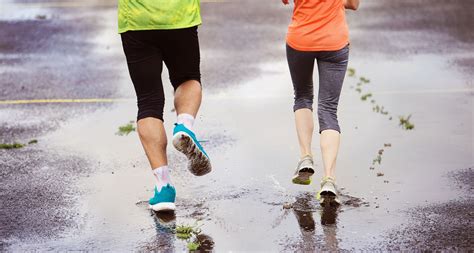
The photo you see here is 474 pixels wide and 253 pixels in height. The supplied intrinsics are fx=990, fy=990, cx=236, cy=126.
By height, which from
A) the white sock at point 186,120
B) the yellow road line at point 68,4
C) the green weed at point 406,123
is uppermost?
the white sock at point 186,120

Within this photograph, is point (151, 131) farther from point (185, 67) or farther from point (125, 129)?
point (125, 129)

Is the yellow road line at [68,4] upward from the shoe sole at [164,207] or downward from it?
downward

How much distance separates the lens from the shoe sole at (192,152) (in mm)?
6289

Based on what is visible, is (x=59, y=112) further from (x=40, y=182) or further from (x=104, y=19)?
(x=104, y=19)

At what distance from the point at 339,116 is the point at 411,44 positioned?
389cm

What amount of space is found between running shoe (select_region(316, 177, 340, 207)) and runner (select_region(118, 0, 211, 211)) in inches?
31.6

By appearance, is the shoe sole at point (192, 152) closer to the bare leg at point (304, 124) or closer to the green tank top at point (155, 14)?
the green tank top at point (155, 14)

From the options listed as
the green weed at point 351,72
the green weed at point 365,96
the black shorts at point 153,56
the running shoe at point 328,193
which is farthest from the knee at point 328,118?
the green weed at point 351,72

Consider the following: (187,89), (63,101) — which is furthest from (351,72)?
(187,89)

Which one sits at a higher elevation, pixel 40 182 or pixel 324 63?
Result: pixel 324 63

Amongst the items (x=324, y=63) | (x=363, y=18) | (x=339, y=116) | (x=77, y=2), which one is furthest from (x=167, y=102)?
(x=77, y=2)

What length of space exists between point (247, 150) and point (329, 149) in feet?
5.06

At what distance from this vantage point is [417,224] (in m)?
6.31

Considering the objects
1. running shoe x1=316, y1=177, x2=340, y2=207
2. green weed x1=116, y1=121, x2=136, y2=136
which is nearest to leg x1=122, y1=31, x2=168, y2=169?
running shoe x1=316, y1=177, x2=340, y2=207
